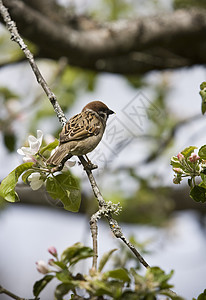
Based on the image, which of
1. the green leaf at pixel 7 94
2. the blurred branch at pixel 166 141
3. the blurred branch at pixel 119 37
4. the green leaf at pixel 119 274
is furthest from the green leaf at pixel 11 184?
the blurred branch at pixel 166 141

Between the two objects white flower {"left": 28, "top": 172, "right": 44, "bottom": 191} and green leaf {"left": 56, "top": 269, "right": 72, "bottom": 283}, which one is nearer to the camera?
green leaf {"left": 56, "top": 269, "right": 72, "bottom": 283}

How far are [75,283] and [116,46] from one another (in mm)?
4005

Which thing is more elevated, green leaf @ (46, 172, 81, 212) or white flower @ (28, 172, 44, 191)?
white flower @ (28, 172, 44, 191)

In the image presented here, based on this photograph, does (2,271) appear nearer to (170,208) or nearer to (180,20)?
(170,208)

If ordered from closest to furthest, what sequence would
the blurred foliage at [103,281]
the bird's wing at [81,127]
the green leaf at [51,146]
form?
the blurred foliage at [103,281]
the green leaf at [51,146]
the bird's wing at [81,127]

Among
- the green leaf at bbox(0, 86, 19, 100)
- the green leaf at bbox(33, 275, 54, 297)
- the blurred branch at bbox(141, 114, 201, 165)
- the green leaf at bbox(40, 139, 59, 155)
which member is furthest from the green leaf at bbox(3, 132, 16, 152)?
the green leaf at bbox(33, 275, 54, 297)

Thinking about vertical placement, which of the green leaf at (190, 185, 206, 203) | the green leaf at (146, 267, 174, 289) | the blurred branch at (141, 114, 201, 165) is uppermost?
the blurred branch at (141, 114, 201, 165)

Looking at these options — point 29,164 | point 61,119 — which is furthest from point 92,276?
point 61,119

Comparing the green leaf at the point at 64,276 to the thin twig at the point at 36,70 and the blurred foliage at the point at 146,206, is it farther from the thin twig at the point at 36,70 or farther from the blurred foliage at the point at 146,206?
the blurred foliage at the point at 146,206

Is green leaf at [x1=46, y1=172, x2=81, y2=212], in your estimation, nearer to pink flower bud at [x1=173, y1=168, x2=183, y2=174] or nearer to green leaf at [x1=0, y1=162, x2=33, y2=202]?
green leaf at [x1=0, y1=162, x2=33, y2=202]

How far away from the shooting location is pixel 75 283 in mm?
1717

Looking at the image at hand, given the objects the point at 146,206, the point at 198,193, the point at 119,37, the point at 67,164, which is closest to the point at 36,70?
the point at 67,164

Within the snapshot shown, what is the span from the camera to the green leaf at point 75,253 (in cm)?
183

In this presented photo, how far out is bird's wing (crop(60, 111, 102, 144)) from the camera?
3293mm
